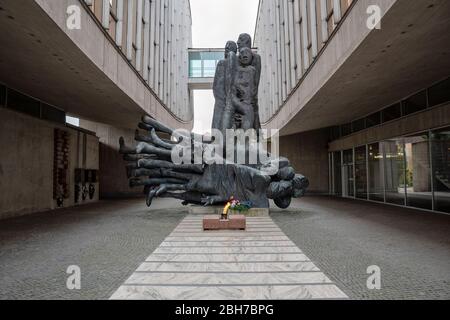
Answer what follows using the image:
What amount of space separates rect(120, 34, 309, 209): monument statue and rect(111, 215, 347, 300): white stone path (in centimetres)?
385

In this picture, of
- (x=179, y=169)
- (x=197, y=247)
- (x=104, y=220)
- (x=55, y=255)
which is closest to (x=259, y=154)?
(x=179, y=169)

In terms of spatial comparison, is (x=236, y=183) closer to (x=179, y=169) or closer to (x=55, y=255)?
(x=179, y=169)

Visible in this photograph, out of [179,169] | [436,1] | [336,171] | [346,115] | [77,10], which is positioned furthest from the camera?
[336,171]

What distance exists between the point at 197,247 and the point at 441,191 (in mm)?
8975

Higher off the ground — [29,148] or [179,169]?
[29,148]

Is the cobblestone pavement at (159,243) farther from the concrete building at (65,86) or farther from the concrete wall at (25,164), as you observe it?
the concrete building at (65,86)

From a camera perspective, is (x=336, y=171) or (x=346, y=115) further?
(x=336, y=171)

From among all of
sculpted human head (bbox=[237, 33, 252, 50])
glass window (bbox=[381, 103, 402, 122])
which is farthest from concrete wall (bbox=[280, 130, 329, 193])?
sculpted human head (bbox=[237, 33, 252, 50])

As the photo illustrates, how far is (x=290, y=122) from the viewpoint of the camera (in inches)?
730

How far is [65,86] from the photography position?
11.0 m

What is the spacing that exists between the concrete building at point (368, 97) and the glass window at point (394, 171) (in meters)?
0.04

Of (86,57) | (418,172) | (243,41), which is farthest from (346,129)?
(86,57)

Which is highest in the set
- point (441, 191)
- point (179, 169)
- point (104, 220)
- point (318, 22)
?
point (318, 22)

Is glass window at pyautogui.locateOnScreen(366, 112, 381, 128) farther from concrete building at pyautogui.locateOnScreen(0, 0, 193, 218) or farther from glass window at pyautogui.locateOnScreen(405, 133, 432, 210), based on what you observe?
concrete building at pyautogui.locateOnScreen(0, 0, 193, 218)
